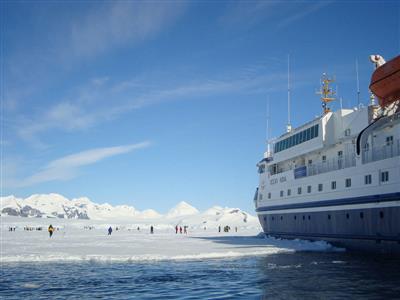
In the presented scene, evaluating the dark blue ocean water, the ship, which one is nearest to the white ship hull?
the ship

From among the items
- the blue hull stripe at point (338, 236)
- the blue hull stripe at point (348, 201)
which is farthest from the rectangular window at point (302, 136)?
the blue hull stripe at point (338, 236)

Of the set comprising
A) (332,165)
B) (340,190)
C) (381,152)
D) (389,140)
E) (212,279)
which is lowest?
(212,279)

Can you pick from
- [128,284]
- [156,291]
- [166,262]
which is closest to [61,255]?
[166,262]

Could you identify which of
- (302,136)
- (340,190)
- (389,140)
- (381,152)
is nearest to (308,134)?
(302,136)

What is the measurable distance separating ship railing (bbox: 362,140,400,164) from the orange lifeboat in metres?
3.13

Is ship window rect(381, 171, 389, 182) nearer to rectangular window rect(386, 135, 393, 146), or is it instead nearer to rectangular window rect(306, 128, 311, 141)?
rectangular window rect(386, 135, 393, 146)

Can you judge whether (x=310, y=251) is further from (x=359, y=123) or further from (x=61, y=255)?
(x=61, y=255)

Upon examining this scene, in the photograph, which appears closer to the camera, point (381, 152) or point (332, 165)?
point (381, 152)

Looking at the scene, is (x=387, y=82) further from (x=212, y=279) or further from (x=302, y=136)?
(x=212, y=279)

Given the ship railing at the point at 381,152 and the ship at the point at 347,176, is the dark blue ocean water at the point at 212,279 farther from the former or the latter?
the ship railing at the point at 381,152

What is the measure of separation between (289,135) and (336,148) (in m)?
7.22

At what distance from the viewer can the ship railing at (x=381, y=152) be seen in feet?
81.5

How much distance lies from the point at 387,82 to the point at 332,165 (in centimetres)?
737

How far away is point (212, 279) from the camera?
56.5ft
